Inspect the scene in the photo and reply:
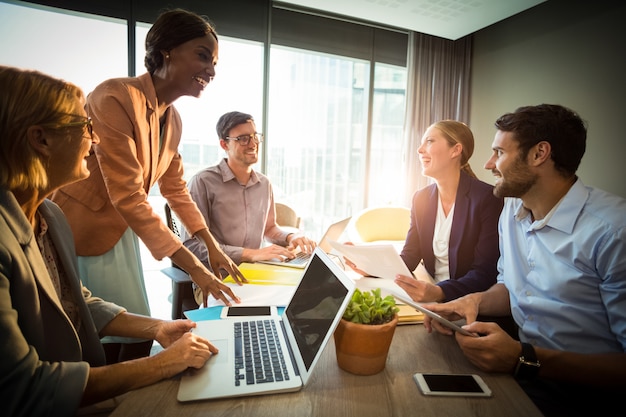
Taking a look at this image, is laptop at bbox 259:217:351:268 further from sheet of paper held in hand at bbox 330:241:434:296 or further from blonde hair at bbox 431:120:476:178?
blonde hair at bbox 431:120:476:178

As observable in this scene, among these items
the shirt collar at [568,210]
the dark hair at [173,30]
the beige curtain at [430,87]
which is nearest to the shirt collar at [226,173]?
the dark hair at [173,30]

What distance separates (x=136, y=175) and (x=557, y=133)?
1.59 meters

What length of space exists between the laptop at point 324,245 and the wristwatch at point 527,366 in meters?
0.77

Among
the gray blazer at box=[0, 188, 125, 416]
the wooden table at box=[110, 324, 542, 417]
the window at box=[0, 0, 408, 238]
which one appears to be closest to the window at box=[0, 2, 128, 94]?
the window at box=[0, 0, 408, 238]

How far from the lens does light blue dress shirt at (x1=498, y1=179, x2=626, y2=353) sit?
43.0 inches

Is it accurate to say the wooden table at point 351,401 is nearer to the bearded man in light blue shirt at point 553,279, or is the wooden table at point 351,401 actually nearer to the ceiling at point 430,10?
the bearded man in light blue shirt at point 553,279

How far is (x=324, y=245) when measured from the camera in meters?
1.65

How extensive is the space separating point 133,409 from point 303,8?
4.48 m

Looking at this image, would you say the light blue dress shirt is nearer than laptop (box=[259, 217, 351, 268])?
Yes

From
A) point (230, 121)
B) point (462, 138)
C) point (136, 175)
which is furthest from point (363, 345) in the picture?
point (230, 121)

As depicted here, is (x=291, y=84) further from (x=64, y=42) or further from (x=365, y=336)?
(x=365, y=336)

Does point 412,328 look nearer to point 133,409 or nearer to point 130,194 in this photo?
point 133,409

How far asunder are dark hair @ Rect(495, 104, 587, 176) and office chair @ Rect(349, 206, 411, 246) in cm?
241

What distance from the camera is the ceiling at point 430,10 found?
3582 mm
